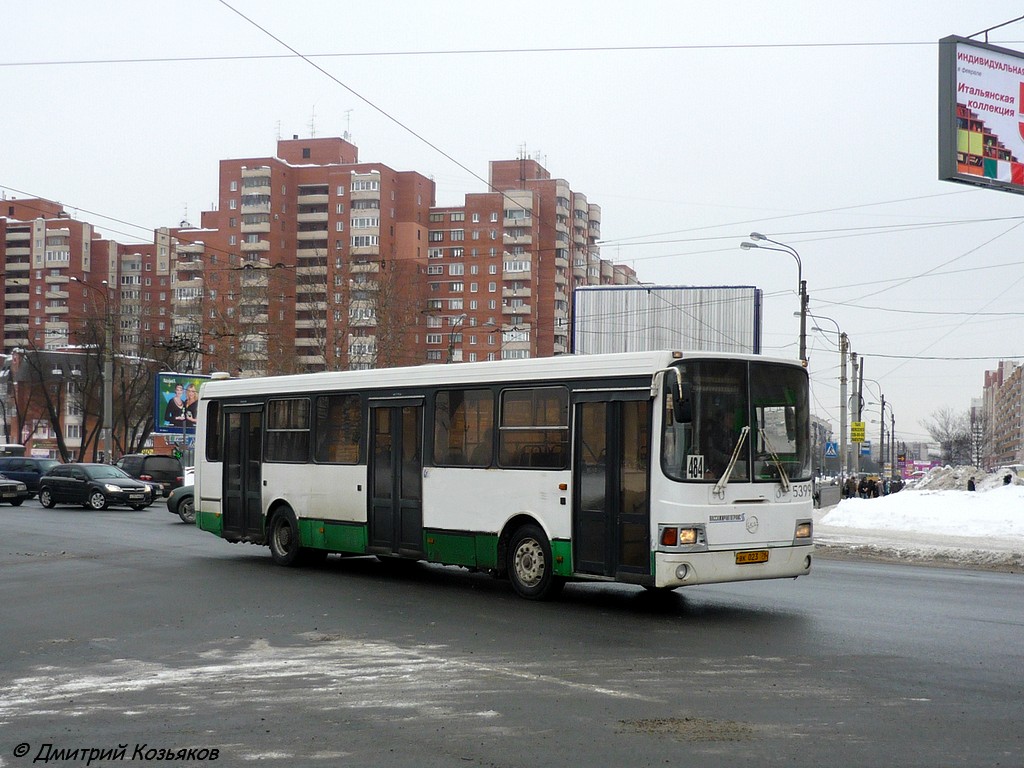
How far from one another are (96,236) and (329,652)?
487ft

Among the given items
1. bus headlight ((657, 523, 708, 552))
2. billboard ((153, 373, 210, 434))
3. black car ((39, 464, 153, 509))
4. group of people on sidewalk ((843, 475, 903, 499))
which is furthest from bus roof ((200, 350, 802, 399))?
group of people on sidewalk ((843, 475, 903, 499))

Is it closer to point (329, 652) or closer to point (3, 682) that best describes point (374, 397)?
point (329, 652)

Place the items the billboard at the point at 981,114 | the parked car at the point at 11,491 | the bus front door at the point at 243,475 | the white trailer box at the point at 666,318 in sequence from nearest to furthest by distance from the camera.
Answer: the bus front door at the point at 243,475 < the billboard at the point at 981,114 < the parked car at the point at 11,491 < the white trailer box at the point at 666,318

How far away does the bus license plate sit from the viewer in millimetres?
11664

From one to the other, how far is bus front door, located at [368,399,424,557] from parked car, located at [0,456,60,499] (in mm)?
30983

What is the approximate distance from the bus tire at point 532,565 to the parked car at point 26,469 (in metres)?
33.7

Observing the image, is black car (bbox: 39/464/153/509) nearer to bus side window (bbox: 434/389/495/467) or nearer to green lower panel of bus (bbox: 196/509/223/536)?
green lower panel of bus (bbox: 196/509/223/536)

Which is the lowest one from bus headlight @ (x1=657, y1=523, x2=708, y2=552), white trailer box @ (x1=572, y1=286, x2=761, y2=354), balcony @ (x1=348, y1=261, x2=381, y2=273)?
bus headlight @ (x1=657, y1=523, x2=708, y2=552)

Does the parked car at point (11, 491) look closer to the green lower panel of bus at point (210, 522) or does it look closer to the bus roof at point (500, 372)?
the green lower panel of bus at point (210, 522)

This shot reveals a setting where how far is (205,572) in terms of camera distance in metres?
16.3

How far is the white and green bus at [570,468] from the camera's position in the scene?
11.5 metres

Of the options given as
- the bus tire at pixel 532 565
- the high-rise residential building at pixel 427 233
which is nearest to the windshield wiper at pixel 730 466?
the bus tire at pixel 532 565

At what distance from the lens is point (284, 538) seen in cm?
1703

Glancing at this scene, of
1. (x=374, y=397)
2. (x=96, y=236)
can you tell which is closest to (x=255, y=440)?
(x=374, y=397)
